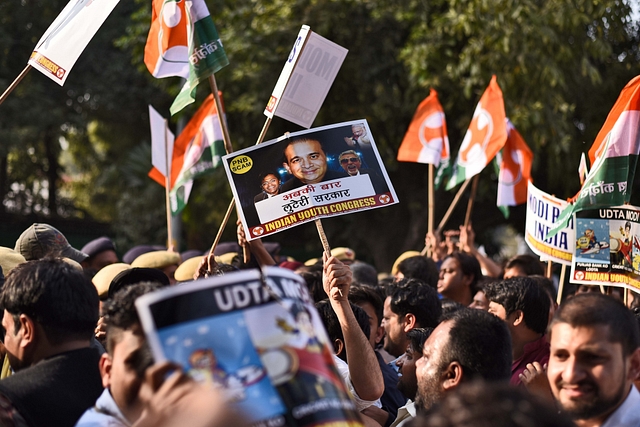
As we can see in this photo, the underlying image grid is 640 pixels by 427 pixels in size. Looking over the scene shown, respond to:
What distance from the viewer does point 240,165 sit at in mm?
4648

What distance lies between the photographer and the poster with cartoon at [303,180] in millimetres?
4578

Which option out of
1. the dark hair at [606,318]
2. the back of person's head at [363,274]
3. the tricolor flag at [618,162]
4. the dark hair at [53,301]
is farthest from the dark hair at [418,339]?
the back of person's head at [363,274]

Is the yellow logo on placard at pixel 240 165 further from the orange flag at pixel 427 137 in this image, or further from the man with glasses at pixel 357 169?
the orange flag at pixel 427 137

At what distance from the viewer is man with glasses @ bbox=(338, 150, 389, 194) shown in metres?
4.67

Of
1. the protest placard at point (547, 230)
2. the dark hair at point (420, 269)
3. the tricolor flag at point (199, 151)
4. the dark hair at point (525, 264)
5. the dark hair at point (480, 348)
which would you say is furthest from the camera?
the tricolor flag at point (199, 151)

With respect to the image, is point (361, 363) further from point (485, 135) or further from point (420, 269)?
point (485, 135)

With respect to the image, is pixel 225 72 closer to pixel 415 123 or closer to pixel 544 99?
pixel 544 99

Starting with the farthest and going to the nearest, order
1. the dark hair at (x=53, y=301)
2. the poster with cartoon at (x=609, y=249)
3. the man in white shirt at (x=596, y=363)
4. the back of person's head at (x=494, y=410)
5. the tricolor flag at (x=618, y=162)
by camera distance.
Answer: the tricolor flag at (x=618, y=162), the poster with cartoon at (x=609, y=249), the dark hair at (x=53, y=301), the man in white shirt at (x=596, y=363), the back of person's head at (x=494, y=410)

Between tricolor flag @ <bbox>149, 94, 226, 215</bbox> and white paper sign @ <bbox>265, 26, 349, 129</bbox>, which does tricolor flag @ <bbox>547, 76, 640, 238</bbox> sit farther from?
tricolor flag @ <bbox>149, 94, 226, 215</bbox>

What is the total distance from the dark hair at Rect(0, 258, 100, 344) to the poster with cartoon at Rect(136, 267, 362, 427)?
1.24 meters

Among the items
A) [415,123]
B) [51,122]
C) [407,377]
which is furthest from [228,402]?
[51,122]

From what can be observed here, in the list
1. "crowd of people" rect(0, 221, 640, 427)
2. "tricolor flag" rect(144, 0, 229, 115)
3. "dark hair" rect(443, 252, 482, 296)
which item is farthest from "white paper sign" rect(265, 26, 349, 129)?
"dark hair" rect(443, 252, 482, 296)

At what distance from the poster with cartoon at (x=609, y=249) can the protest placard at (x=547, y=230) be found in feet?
1.84

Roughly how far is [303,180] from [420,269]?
Result: 9.43ft
